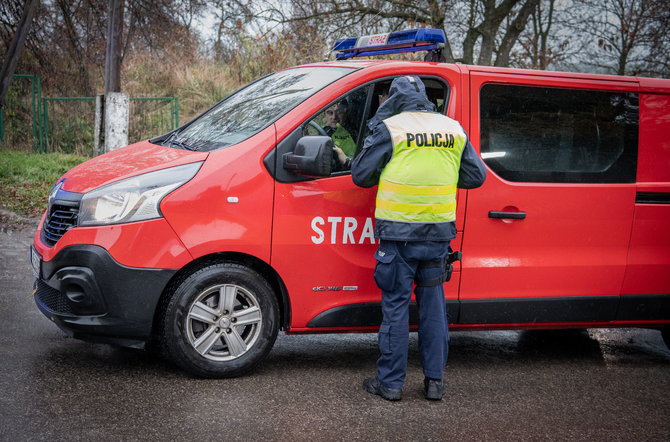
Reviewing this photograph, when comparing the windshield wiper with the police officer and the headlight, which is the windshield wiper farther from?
the police officer

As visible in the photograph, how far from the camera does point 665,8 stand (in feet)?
63.6

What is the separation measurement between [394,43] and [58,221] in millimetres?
2372

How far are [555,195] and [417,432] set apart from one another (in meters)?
1.79

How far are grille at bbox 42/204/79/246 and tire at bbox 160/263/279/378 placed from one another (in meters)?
0.68

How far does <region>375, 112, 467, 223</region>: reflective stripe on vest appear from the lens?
12.3ft

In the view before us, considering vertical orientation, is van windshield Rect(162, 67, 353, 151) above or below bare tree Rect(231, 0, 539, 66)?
below

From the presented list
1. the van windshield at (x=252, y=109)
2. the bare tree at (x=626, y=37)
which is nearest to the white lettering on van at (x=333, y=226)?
the van windshield at (x=252, y=109)

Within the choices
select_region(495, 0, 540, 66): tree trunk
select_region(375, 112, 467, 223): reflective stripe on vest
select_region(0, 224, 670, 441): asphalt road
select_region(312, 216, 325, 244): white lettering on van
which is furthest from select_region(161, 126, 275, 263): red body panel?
select_region(495, 0, 540, 66): tree trunk

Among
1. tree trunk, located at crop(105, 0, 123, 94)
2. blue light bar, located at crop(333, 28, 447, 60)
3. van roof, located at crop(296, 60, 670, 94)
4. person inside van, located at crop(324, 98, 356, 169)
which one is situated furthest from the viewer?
tree trunk, located at crop(105, 0, 123, 94)

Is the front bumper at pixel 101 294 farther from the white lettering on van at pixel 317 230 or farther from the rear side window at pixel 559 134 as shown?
the rear side window at pixel 559 134

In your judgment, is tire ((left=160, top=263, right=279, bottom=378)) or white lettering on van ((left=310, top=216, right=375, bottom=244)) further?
white lettering on van ((left=310, top=216, right=375, bottom=244))

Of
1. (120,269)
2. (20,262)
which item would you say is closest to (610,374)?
(120,269)

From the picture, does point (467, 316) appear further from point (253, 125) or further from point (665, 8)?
point (665, 8)

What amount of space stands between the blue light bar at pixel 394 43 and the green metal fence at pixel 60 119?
10.7 metres
